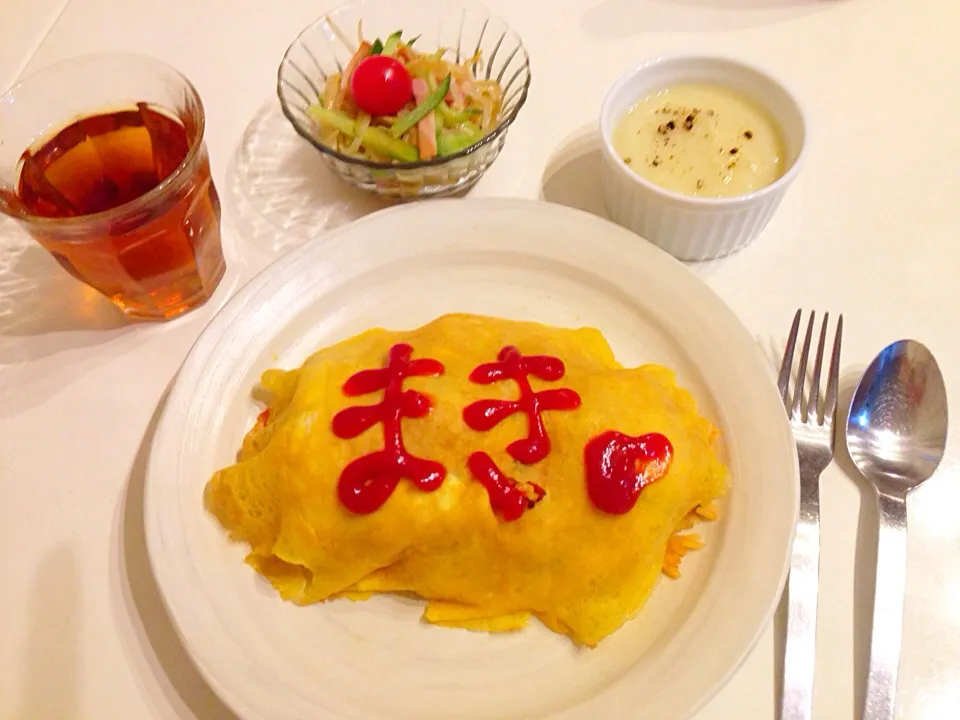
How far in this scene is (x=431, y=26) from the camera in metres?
2.80

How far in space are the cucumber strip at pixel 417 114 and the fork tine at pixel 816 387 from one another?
1380 millimetres

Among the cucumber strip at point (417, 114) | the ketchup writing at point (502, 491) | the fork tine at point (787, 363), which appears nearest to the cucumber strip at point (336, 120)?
the cucumber strip at point (417, 114)

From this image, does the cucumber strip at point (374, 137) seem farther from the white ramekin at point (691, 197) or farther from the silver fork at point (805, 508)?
the silver fork at point (805, 508)

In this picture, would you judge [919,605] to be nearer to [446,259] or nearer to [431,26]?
[446,259]

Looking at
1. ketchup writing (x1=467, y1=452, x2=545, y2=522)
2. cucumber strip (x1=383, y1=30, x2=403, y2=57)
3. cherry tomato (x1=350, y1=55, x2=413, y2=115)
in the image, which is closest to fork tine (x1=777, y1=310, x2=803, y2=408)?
ketchup writing (x1=467, y1=452, x2=545, y2=522)

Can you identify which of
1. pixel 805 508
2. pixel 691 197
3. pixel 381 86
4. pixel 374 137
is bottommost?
pixel 805 508

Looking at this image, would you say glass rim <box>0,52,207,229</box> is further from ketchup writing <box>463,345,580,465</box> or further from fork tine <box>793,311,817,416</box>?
fork tine <box>793,311,817,416</box>

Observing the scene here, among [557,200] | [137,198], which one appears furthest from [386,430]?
[557,200]

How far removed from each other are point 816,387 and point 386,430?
1.23 metres

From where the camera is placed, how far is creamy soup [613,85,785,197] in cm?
236

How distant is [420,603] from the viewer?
1.91 metres

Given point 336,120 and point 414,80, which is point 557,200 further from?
point 336,120

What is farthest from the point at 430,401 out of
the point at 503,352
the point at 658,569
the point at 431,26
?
the point at 431,26

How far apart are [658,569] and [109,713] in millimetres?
1409
